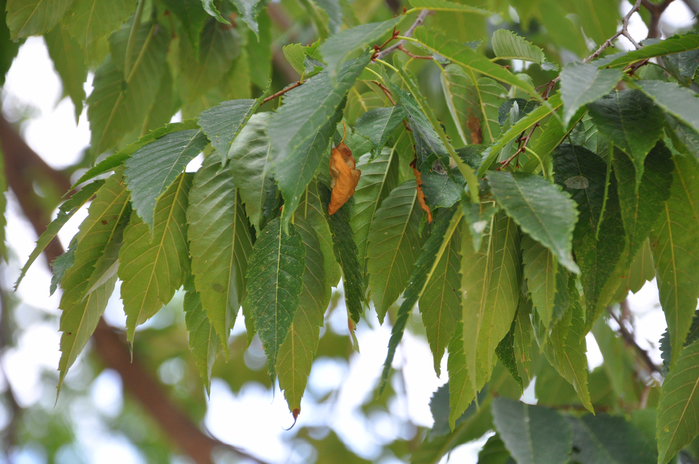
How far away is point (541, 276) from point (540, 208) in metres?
0.05

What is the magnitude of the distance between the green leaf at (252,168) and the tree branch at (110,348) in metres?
1.05

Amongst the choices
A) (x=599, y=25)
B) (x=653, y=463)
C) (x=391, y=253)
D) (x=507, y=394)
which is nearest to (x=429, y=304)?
(x=391, y=253)

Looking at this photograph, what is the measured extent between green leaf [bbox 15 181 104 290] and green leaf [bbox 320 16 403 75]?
0.63ft

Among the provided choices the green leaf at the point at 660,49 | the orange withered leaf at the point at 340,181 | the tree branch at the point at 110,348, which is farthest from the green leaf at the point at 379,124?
the tree branch at the point at 110,348

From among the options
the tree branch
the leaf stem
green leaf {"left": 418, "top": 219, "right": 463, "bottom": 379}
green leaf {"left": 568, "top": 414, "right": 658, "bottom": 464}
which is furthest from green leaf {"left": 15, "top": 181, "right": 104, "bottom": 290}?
the tree branch

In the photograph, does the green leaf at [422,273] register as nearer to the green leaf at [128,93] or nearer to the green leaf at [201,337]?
the green leaf at [201,337]

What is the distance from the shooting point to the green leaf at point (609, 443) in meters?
0.56

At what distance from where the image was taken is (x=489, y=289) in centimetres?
31

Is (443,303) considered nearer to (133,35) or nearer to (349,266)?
(349,266)

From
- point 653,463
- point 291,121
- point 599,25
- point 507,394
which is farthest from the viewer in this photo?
point 599,25

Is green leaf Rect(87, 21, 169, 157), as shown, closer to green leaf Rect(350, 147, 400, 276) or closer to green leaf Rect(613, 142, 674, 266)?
green leaf Rect(350, 147, 400, 276)

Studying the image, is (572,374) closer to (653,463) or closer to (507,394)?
(653,463)

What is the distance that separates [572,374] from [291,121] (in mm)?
228

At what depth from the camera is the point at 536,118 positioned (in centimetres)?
31
